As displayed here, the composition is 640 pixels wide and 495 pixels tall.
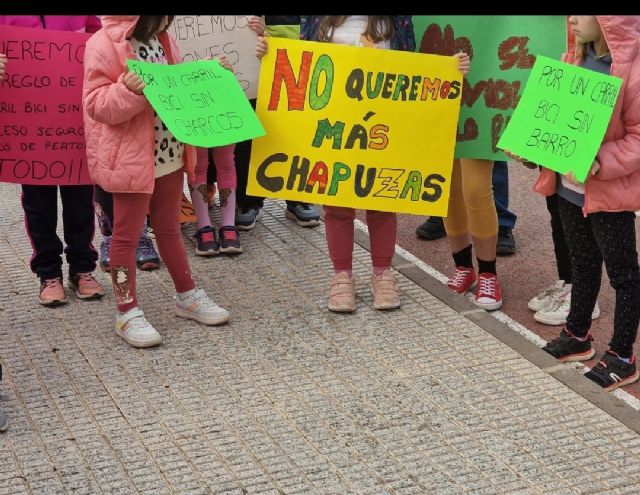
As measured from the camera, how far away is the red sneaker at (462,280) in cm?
502

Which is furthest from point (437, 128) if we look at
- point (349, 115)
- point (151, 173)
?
point (151, 173)

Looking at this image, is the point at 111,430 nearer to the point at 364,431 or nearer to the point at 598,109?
the point at 364,431

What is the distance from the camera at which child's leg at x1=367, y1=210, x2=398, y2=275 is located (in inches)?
182

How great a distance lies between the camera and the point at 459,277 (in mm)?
5035

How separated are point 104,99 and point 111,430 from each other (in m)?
1.37

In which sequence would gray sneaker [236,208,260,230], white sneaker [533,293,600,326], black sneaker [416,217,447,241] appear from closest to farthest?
white sneaker [533,293,600,326] < gray sneaker [236,208,260,230] < black sneaker [416,217,447,241]

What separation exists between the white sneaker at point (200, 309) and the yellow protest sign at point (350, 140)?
0.59 metres


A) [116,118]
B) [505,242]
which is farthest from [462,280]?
[116,118]

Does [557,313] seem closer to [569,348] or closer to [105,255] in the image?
[569,348]

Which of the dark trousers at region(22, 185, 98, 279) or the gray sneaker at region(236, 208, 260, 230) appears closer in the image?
the dark trousers at region(22, 185, 98, 279)

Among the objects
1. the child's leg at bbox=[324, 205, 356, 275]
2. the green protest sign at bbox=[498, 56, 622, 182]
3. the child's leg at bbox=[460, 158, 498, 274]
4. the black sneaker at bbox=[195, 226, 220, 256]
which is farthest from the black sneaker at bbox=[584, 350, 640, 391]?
the black sneaker at bbox=[195, 226, 220, 256]

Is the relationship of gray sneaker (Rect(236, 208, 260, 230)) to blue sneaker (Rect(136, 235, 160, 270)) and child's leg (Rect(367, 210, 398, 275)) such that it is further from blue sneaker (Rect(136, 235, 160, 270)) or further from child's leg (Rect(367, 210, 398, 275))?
child's leg (Rect(367, 210, 398, 275))

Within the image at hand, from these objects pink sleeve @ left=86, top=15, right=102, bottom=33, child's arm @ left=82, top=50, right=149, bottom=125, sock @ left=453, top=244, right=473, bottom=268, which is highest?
pink sleeve @ left=86, top=15, right=102, bottom=33

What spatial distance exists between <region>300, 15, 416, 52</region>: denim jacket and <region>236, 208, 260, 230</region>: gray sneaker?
1603mm
